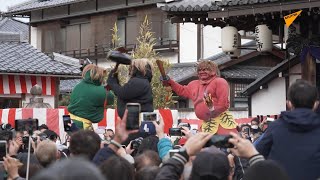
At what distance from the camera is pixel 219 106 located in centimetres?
726

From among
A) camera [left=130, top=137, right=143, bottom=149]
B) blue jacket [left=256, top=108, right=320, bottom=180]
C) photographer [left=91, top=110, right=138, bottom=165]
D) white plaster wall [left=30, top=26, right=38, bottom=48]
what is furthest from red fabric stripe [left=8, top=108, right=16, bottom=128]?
white plaster wall [left=30, top=26, right=38, bottom=48]

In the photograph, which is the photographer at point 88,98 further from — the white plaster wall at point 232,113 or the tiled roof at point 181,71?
the tiled roof at point 181,71

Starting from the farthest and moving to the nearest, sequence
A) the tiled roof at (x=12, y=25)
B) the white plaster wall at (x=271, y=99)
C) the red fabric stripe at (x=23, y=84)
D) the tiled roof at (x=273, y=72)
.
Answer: the tiled roof at (x=12, y=25)
the red fabric stripe at (x=23, y=84)
the white plaster wall at (x=271, y=99)
the tiled roof at (x=273, y=72)

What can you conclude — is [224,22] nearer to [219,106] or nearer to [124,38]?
[219,106]

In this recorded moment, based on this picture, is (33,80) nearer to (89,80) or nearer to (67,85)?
(89,80)

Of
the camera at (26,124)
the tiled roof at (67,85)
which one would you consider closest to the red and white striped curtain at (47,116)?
the camera at (26,124)

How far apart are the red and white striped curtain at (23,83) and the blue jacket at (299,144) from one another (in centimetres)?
1199

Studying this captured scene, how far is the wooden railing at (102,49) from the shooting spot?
2489 centimetres

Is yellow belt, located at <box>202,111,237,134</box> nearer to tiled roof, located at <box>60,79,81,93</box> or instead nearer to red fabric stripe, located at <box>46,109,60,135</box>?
red fabric stripe, located at <box>46,109,60,135</box>

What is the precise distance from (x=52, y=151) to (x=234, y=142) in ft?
5.88

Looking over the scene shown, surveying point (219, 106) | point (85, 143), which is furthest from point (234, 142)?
point (219, 106)

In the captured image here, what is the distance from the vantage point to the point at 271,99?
1584 centimetres

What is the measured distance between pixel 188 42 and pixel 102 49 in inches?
181

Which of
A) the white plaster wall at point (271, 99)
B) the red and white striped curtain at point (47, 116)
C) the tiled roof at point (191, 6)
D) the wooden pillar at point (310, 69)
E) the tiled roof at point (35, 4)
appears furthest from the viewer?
the tiled roof at point (35, 4)
